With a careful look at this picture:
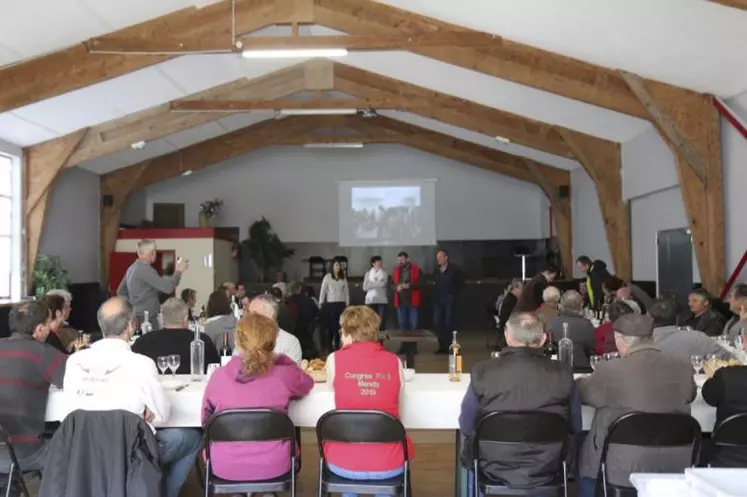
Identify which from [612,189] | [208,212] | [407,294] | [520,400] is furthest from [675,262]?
[208,212]

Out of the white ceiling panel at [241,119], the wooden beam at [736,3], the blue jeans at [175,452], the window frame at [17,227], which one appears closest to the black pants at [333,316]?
the white ceiling panel at [241,119]

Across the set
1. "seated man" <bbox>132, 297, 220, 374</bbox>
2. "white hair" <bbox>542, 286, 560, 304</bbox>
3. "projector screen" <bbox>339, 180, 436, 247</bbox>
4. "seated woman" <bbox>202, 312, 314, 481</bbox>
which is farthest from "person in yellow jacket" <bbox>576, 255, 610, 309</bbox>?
"projector screen" <bbox>339, 180, 436, 247</bbox>

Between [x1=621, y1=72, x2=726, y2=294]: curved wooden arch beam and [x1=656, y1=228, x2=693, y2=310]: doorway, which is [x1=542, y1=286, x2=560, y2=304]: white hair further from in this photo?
[x1=656, y1=228, x2=693, y2=310]: doorway

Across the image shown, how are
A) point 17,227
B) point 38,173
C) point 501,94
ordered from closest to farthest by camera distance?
point 501,94
point 17,227
point 38,173

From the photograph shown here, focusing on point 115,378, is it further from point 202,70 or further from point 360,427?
point 202,70

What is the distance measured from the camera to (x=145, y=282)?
6148mm

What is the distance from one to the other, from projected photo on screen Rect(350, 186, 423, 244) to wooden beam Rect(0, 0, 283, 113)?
779cm

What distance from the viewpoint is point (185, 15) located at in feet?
24.1

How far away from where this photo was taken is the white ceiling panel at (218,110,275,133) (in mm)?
12373

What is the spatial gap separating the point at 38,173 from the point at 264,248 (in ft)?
17.6

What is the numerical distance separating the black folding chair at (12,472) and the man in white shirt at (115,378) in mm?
278

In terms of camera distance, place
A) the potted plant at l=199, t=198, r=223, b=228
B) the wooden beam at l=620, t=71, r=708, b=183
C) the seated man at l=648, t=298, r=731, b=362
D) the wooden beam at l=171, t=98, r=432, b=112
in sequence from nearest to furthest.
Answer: the seated man at l=648, t=298, r=731, b=362 → the wooden beam at l=620, t=71, r=708, b=183 → the wooden beam at l=171, t=98, r=432, b=112 → the potted plant at l=199, t=198, r=223, b=228

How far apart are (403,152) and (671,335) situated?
11.3 metres

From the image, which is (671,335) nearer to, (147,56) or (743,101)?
(743,101)
